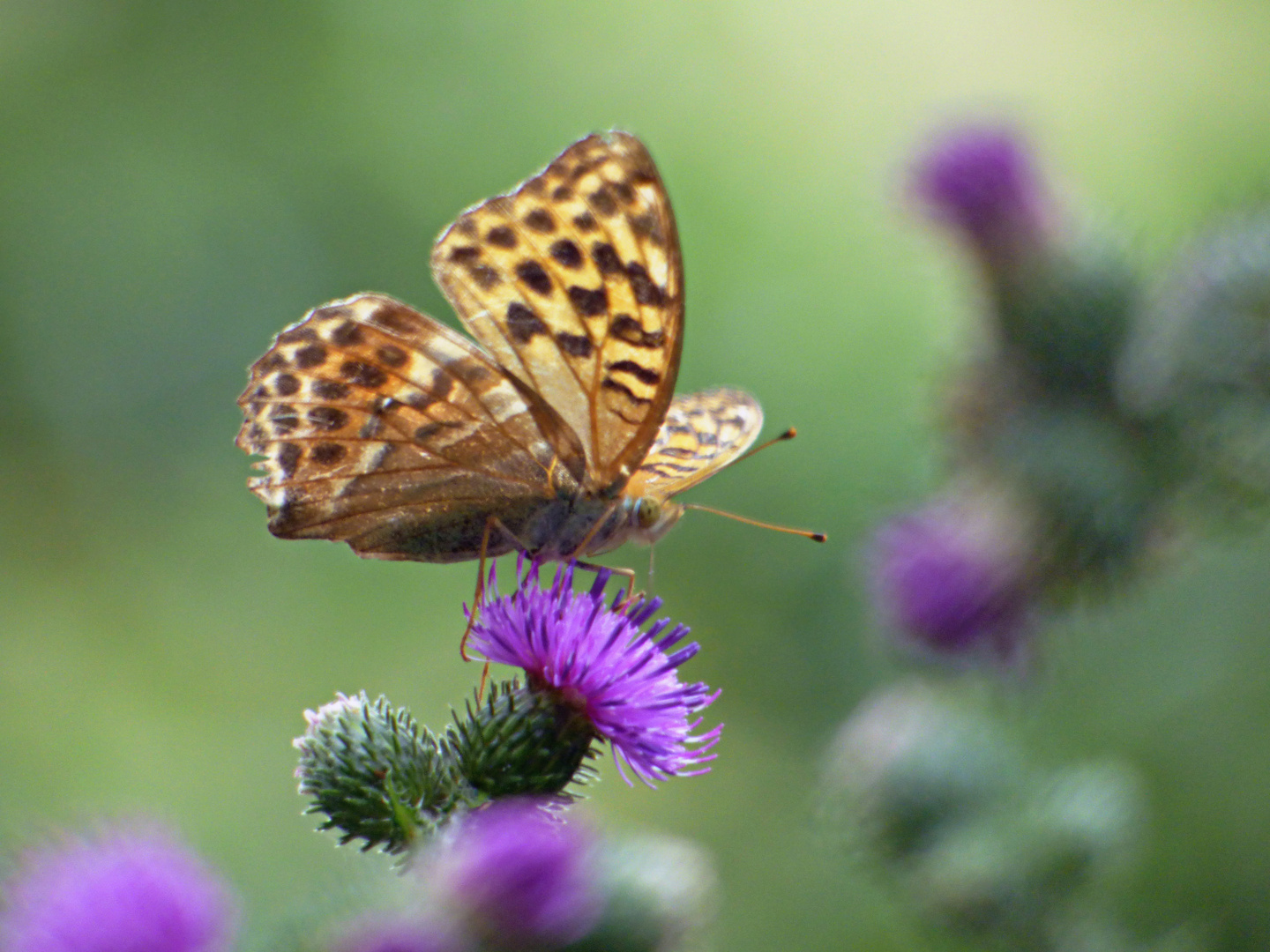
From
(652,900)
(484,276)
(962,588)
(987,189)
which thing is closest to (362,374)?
(484,276)

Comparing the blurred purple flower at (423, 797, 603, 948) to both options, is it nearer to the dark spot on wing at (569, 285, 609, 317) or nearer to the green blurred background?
the dark spot on wing at (569, 285, 609, 317)

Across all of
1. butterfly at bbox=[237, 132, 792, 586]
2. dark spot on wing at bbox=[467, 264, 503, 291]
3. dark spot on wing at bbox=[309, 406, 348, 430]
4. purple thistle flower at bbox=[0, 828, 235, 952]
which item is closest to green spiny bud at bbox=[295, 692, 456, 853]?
purple thistle flower at bbox=[0, 828, 235, 952]

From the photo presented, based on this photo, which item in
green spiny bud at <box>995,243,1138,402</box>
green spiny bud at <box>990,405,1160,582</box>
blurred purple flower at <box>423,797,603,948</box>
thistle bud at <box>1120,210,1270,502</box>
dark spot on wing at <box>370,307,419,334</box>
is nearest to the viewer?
blurred purple flower at <box>423,797,603,948</box>

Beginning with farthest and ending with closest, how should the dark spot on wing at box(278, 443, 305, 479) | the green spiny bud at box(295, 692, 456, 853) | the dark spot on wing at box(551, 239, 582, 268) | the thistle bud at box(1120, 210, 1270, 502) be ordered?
Result: the thistle bud at box(1120, 210, 1270, 502) < the dark spot on wing at box(551, 239, 582, 268) < the dark spot on wing at box(278, 443, 305, 479) < the green spiny bud at box(295, 692, 456, 853)

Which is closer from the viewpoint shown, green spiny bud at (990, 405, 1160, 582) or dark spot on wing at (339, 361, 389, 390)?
dark spot on wing at (339, 361, 389, 390)

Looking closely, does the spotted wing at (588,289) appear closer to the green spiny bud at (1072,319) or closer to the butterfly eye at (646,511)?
the butterfly eye at (646,511)

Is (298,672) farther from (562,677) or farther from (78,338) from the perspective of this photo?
(562,677)

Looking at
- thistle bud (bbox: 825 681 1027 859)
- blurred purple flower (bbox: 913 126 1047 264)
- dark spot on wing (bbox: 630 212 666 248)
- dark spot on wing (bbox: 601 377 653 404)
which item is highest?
blurred purple flower (bbox: 913 126 1047 264)
